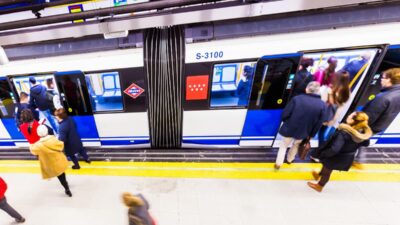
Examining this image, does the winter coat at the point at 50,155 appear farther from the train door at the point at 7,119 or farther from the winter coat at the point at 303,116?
the winter coat at the point at 303,116

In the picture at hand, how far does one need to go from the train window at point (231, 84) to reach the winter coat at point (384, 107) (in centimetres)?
158

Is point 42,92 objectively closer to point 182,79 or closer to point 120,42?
point 120,42

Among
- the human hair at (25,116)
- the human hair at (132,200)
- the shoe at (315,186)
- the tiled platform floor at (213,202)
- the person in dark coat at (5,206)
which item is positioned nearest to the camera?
the human hair at (132,200)

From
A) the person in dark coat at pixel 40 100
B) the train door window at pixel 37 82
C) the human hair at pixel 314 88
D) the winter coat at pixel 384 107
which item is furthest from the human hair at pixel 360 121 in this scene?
the person in dark coat at pixel 40 100

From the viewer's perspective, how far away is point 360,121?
7.70ft

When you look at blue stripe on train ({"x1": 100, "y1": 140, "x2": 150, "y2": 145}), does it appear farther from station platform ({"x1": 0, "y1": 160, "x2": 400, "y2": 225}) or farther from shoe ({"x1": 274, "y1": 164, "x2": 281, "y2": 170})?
shoe ({"x1": 274, "y1": 164, "x2": 281, "y2": 170})

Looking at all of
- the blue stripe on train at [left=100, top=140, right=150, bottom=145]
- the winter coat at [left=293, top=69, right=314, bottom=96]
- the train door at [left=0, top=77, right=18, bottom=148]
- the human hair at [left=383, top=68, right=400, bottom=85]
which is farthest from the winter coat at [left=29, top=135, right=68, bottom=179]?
the human hair at [left=383, top=68, right=400, bottom=85]

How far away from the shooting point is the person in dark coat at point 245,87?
10.2 ft

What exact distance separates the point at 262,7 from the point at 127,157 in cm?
334

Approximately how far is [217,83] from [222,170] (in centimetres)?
143

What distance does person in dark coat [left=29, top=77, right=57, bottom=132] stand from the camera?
3506 millimetres

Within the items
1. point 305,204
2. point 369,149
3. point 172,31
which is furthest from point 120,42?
point 369,149

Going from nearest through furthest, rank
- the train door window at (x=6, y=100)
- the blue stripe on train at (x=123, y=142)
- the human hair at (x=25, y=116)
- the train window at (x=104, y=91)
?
the human hair at (x=25, y=116)
the train window at (x=104, y=91)
the train door window at (x=6, y=100)
the blue stripe on train at (x=123, y=142)

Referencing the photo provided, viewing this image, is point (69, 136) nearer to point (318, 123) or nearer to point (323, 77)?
point (318, 123)
